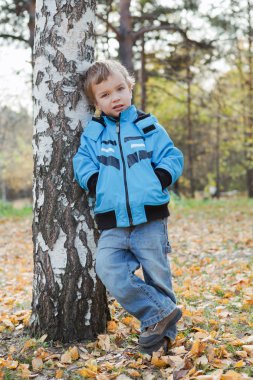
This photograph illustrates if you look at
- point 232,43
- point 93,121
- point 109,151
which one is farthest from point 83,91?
point 232,43

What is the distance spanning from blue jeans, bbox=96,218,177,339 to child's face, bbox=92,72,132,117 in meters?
0.82

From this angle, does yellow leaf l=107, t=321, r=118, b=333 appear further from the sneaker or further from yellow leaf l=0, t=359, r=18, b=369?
yellow leaf l=0, t=359, r=18, b=369

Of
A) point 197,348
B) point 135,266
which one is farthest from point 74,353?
point 197,348

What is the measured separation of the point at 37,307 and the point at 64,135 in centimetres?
128

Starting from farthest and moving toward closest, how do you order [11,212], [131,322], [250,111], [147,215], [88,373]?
[11,212], [250,111], [131,322], [147,215], [88,373]

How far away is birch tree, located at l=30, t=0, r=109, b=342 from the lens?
125 inches

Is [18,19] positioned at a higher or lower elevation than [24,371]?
higher

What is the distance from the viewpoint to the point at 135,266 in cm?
301

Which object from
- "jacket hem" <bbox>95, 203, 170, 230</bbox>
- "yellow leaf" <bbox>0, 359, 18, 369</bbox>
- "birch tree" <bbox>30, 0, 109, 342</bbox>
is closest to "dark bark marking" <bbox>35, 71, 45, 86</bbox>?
"birch tree" <bbox>30, 0, 109, 342</bbox>

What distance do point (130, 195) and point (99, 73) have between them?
0.89m

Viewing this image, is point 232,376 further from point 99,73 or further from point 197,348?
point 99,73

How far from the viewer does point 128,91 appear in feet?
10.2

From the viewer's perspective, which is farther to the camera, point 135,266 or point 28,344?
point 28,344

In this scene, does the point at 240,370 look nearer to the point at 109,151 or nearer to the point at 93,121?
the point at 109,151
